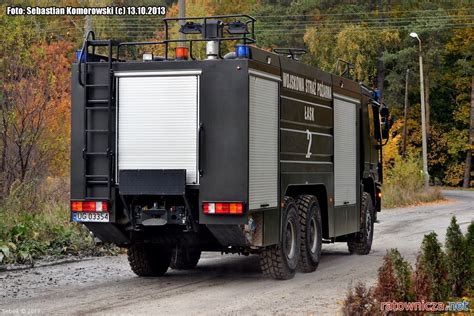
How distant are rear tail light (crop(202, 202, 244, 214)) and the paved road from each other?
3.42 feet

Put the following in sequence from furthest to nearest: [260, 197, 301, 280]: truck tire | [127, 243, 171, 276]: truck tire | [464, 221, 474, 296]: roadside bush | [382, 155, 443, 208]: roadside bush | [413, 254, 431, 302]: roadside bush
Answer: [382, 155, 443, 208]: roadside bush < [127, 243, 171, 276]: truck tire < [260, 197, 301, 280]: truck tire < [464, 221, 474, 296]: roadside bush < [413, 254, 431, 302]: roadside bush

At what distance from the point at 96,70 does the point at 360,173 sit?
6.41 meters

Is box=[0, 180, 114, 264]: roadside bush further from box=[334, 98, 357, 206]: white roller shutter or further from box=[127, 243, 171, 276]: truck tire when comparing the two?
box=[334, 98, 357, 206]: white roller shutter

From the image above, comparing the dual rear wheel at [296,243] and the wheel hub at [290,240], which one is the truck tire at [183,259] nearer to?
the dual rear wheel at [296,243]

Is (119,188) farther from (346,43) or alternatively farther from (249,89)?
(346,43)

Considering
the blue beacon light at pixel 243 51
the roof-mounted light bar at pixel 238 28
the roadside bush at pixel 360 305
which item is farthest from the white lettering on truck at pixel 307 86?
the roadside bush at pixel 360 305

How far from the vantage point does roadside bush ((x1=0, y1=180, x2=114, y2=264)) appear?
15750mm

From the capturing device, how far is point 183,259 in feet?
50.7

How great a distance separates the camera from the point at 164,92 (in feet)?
42.1

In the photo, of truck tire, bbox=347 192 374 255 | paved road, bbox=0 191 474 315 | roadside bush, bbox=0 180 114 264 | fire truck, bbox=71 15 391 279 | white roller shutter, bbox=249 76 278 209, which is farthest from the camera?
truck tire, bbox=347 192 374 255

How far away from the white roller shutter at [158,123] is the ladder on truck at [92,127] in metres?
0.14

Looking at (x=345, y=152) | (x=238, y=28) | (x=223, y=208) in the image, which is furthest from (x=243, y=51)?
(x=345, y=152)

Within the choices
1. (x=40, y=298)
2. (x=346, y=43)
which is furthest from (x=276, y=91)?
(x=346, y=43)

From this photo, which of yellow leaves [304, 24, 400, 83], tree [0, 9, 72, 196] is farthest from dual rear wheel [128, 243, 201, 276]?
yellow leaves [304, 24, 400, 83]
